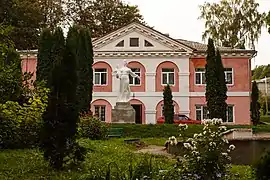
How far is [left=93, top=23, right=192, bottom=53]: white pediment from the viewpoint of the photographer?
1298 inches

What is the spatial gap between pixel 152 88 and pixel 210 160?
85.3 feet

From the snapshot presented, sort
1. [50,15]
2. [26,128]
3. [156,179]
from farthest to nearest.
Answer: [50,15] < [26,128] < [156,179]

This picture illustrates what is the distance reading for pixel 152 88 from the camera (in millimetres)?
33219

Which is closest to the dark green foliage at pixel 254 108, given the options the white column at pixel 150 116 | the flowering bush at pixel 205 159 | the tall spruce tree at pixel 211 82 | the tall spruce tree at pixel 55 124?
the tall spruce tree at pixel 211 82

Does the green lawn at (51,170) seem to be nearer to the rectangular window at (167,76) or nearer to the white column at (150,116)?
the white column at (150,116)

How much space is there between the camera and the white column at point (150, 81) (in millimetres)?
33219

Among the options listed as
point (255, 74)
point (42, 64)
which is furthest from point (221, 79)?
point (255, 74)

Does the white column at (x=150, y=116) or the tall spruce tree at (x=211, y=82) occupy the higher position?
the tall spruce tree at (x=211, y=82)

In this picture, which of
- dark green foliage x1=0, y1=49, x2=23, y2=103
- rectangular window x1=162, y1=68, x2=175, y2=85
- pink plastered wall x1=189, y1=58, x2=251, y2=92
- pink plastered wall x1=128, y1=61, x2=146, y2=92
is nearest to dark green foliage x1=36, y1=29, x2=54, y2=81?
pink plastered wall x1=128, y1=61, x2=146, y2=92

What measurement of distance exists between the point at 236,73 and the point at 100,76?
1095 cm

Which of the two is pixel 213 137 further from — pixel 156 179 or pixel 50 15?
pixel 50 15

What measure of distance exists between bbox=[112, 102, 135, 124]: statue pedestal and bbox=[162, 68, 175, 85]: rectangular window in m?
8.88

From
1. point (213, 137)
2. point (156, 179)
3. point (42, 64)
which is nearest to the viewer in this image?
point (156, 179)

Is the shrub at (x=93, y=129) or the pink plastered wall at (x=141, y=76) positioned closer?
the shrub at (x=93, y=129)
